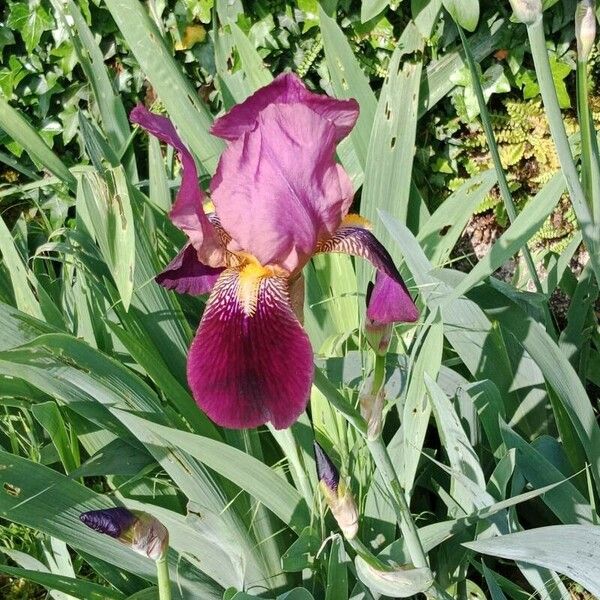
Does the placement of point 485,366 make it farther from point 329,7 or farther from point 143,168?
point 143,168

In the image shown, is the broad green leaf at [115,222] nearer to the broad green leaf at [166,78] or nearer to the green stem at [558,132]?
the broad green leaf at [166,78]

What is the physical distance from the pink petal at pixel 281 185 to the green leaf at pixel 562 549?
1.33ft

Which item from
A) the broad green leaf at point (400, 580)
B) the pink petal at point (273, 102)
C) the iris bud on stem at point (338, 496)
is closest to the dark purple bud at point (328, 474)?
the iris bud on stem at point (338, 496)

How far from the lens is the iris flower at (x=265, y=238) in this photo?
0.74 meters

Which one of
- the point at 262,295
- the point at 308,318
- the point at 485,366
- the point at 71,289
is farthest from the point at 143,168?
the point at 262,295

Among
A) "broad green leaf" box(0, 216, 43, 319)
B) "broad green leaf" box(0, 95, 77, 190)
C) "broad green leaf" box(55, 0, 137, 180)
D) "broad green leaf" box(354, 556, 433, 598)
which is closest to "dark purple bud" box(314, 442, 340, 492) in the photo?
"broad green leaf" box(354, 556, 433, 598)

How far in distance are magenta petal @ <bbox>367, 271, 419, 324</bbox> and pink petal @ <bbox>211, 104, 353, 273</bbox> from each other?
0.30 ft

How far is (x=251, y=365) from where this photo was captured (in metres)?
0.75

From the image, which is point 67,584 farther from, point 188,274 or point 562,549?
point 562,549

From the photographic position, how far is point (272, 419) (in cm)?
74

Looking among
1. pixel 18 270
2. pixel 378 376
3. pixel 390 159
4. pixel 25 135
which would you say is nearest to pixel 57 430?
pixel 18 270

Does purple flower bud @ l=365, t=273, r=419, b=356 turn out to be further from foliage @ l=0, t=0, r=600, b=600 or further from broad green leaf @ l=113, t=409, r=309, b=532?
broad green leaf @ l=113, t=409, r=309, b=532

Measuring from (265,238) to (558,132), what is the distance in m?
0.43

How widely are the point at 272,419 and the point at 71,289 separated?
108 centimetres
